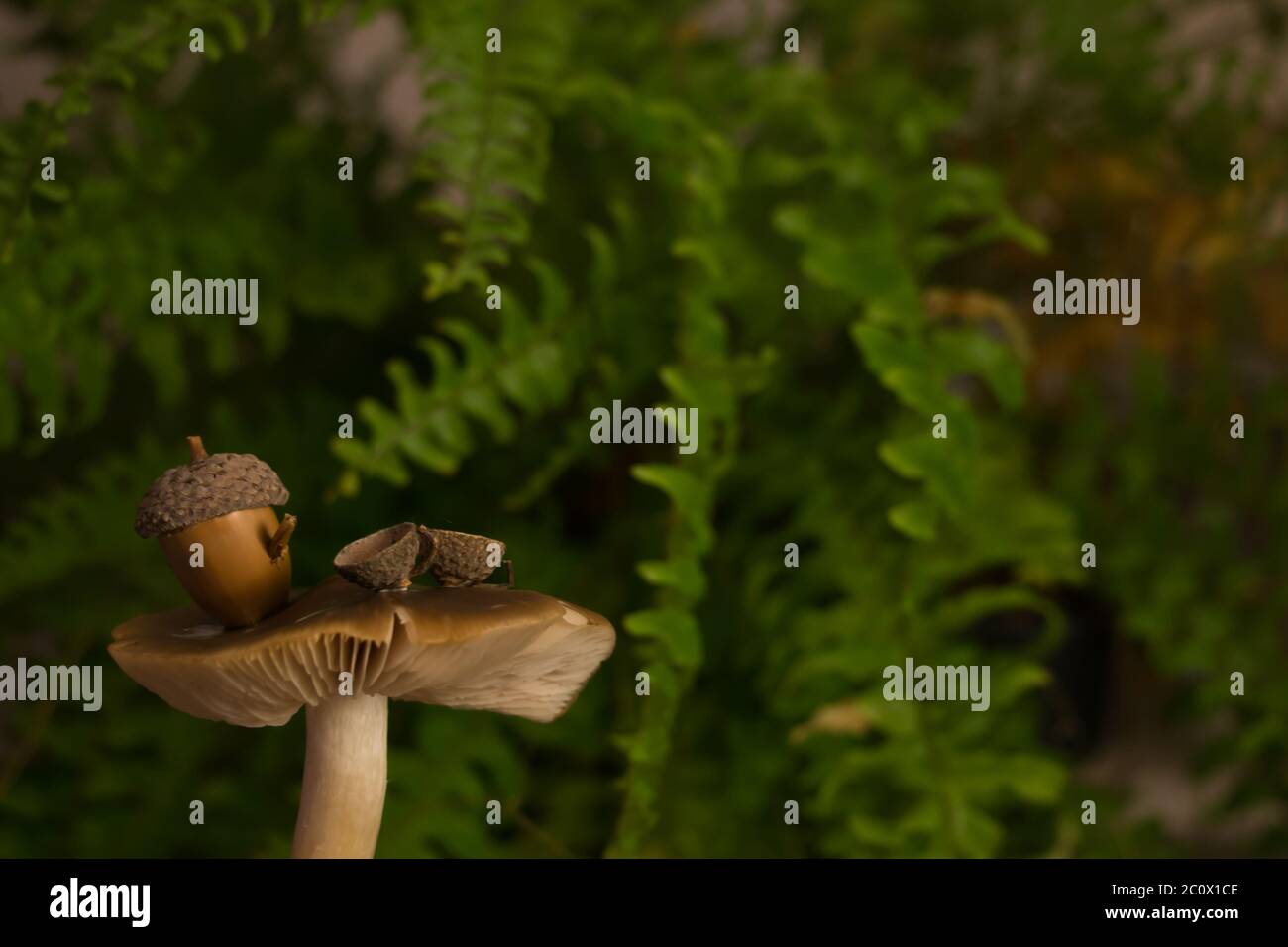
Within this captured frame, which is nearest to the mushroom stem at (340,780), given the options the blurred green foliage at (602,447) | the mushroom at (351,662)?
the mushroom at (351,662)

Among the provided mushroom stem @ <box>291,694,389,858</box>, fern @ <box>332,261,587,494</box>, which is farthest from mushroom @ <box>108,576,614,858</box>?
fern @ <box>332,261,587,494</box>

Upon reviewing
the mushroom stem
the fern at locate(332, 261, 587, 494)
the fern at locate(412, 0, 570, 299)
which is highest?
the fern at locate(412, 0, 570, 299)

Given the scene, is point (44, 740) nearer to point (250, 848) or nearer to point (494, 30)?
point (250, 848)

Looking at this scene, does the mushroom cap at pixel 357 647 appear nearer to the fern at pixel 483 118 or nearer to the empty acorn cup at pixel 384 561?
the empty acorn cup at pixel 384 561

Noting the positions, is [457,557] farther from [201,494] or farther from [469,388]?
[469,388]

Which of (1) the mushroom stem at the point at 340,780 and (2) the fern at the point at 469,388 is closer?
(1) the mushroom stem at the point at 340,780

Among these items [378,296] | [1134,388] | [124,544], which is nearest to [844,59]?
[1134,388]

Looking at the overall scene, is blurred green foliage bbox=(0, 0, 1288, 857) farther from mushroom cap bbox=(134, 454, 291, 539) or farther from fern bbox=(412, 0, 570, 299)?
mushroom cap bbox=(134, 454, 291, 539)
